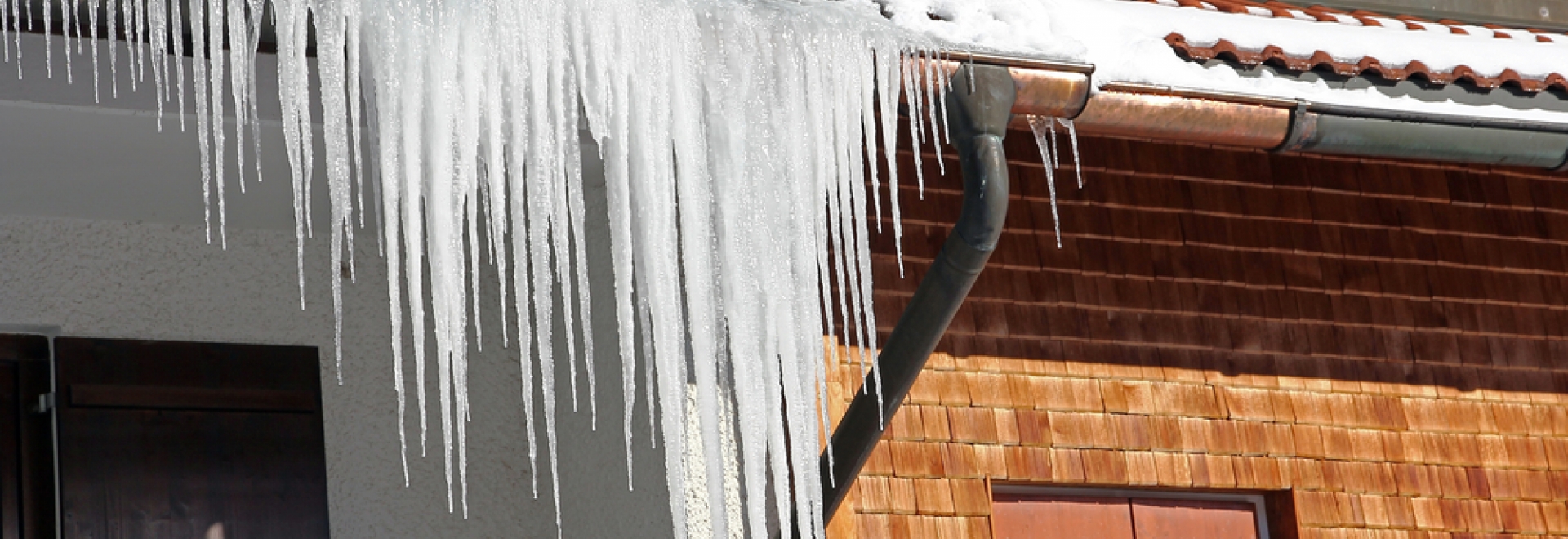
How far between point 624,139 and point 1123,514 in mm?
2275

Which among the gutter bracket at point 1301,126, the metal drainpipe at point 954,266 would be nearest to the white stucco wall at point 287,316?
the metal drainpipe at point 954,266

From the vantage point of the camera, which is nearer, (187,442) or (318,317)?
(187,442)

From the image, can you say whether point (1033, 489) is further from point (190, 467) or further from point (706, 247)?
point (190, 467)

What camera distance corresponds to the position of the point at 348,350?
5.13 m

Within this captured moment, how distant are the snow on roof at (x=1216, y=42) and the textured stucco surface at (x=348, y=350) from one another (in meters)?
1.36

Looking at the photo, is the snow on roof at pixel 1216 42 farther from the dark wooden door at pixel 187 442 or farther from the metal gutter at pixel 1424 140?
the dark wooden door at pixel 187 442

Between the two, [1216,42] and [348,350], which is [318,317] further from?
[1216,42]

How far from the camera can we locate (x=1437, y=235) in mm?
5969

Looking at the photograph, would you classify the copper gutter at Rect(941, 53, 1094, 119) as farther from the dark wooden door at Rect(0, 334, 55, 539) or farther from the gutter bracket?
the dark wooden door at Rect(0, 334, 55, 539)

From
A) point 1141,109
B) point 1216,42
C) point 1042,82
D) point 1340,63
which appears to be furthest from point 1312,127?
point 1042,82

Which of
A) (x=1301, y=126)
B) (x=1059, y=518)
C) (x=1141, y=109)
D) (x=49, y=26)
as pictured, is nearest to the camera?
(x=49, y=26)

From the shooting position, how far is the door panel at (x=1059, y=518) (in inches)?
204

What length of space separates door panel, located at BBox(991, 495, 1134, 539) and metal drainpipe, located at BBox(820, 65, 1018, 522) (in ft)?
3.32

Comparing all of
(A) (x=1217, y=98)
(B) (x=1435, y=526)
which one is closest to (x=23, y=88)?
(A) (x=1217, y=98)
